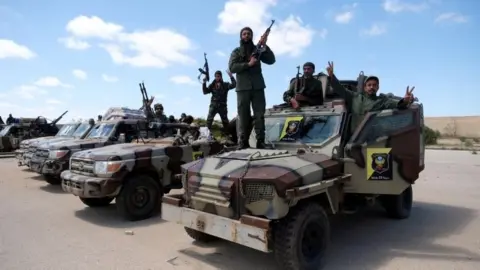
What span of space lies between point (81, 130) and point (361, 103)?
8152 millimetres

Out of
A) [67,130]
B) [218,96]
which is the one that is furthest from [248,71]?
[67,130]

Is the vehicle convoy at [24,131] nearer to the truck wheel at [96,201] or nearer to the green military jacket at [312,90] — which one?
the truck wheel at [96,201]

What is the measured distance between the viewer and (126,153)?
6793 millimetres

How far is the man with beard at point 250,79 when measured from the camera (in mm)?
5680

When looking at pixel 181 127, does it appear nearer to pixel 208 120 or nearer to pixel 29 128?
pixel 208 120

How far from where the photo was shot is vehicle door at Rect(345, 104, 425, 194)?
16.8 feet

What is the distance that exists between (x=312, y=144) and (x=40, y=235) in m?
4.14

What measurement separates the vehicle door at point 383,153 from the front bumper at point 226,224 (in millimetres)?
1700

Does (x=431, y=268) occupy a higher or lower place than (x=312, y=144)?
lower

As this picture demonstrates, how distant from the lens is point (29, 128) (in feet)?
62.0

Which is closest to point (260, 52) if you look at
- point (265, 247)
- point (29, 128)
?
point (265, 247)

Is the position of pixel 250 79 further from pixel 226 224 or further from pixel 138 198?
pixel 138 198

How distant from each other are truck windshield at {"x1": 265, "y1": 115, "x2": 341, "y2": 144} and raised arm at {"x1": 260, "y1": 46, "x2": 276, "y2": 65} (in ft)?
2.91

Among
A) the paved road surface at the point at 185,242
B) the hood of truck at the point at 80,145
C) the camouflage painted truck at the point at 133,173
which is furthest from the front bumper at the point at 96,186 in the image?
the hood of truck at the point at 80,145
